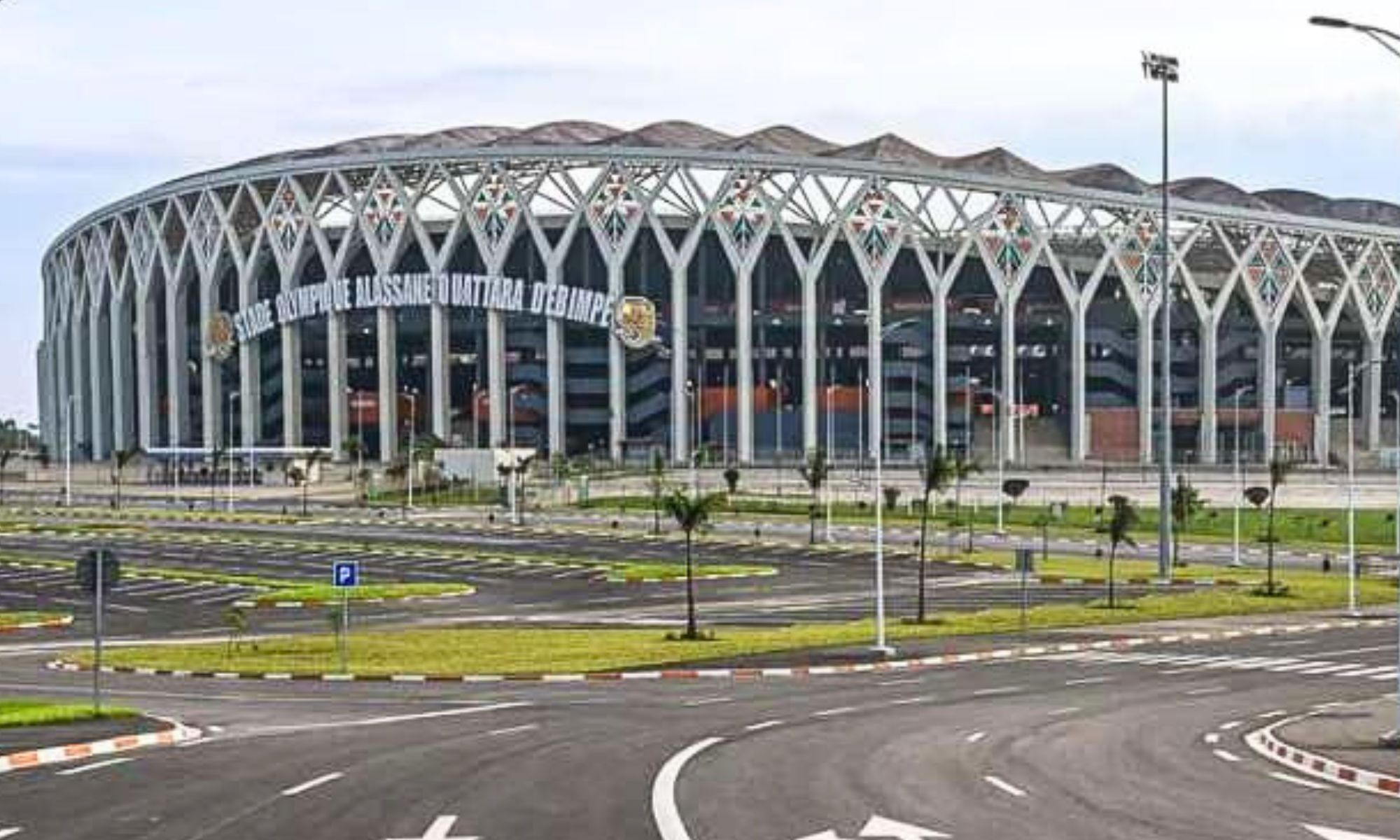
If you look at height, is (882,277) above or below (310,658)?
above

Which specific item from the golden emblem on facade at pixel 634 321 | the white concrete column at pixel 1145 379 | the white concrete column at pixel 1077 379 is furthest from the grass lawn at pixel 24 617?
the white concrete column at pixel 1145 379

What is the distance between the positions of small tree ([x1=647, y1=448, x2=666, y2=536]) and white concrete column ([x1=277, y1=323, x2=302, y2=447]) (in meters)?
42.6

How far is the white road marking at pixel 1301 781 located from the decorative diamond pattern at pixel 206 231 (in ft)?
568

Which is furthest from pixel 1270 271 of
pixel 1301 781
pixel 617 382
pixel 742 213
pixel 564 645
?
pixel 1301 781

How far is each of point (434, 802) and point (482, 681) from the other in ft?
68.9

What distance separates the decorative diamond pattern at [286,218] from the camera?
594ft

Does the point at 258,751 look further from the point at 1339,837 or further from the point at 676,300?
the point at 676,300

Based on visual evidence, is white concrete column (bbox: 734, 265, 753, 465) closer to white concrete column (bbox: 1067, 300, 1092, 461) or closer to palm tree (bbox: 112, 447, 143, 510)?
white concrete column (bbox: 1067, 300, 1092, 461)

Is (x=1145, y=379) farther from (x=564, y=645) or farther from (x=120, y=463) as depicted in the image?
(x=564, y=645)

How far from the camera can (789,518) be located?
118 m

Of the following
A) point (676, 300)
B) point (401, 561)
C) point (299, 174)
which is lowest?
point (401, 561)

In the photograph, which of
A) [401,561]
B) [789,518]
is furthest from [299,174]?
[401,561]

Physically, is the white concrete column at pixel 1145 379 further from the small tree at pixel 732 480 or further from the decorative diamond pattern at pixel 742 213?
the small tree at pixel 732 480

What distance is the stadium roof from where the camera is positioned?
168 metres
